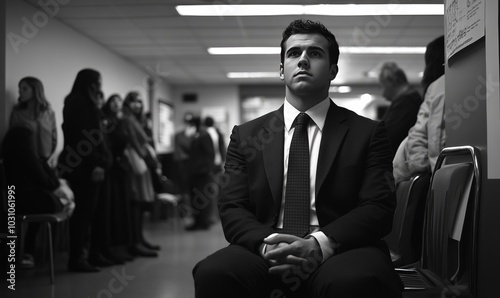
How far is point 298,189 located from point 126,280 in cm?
250

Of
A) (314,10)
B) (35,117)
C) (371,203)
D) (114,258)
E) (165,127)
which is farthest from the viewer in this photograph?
(165,127)

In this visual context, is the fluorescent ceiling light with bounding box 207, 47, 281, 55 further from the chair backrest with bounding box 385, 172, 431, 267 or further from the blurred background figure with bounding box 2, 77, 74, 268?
the chair backrest with bounding box 385, 172, 431, 267

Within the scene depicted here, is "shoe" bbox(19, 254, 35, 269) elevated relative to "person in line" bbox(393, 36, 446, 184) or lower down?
lower down

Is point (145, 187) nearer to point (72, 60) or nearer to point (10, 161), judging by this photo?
point (10, 161)

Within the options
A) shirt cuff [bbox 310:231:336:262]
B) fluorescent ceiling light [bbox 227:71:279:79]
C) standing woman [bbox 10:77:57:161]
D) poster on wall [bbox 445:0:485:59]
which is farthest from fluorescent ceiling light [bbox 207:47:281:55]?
shirt cuff [bbox 310:231:336:262]

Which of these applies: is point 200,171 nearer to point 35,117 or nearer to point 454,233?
point 35,117

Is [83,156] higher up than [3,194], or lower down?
higher up

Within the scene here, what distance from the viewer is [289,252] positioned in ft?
4.86

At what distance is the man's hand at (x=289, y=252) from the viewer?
1.47m

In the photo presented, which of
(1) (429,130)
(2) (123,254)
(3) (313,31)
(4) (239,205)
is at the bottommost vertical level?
(2) (123,254)

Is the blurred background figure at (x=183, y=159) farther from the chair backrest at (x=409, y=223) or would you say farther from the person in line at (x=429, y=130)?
the chair backrest at (x=409, y=223)

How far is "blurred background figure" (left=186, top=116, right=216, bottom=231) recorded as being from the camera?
759cm

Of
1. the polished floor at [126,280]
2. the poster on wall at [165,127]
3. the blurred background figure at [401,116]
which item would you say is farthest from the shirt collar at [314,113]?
the poster on wall at [165,127]

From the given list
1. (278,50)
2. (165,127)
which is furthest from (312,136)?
(165,127)
